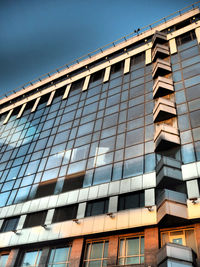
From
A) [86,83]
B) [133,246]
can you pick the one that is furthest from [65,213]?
[86,83]

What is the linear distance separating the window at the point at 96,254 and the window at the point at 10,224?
1039 centimetres

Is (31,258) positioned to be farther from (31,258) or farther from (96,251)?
(96,251)

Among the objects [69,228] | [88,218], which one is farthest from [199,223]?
[69,228]

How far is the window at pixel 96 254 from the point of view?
21.6 m

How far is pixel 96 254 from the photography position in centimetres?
2227

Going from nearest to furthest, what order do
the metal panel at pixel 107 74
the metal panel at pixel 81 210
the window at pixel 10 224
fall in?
the metal panel at pixel 81 210 → the window at pixel 10 224 → the metal panel at pixel 107 74

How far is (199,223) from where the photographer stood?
19.5 m

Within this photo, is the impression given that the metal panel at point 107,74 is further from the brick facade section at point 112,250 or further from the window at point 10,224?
the brick facade section at point 112,250

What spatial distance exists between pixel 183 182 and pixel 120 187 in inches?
235

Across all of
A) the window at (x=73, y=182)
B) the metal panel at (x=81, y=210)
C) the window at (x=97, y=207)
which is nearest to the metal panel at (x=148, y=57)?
the window at (x=73, y=182)

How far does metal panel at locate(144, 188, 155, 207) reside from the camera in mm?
22039

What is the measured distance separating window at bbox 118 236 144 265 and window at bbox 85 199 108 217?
3.52 metres

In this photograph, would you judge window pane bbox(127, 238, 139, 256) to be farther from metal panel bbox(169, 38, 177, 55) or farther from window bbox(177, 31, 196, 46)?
window bbox(177, 31, 196, 46)

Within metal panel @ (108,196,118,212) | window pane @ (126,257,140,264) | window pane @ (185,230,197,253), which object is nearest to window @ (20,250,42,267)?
metal panel @ (108,196,118,212)
